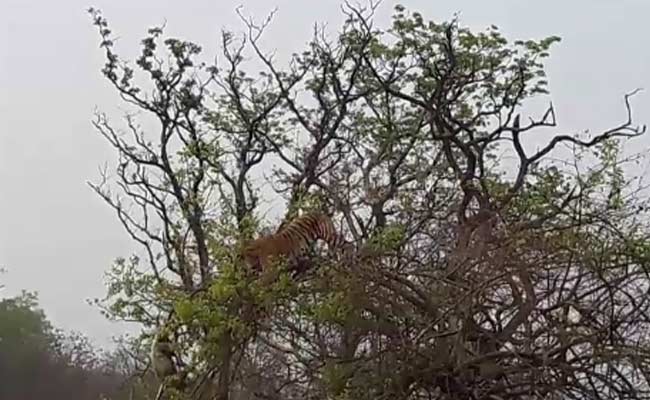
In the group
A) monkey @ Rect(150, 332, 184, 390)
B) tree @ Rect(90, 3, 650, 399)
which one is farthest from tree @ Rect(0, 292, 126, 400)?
monkey @ Rect(150, 332, 184, 390)

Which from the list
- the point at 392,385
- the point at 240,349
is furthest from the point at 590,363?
the point at 240,349

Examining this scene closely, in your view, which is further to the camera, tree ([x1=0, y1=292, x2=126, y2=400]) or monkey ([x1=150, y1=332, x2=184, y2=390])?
tree ([x1=0, y1=292, x2=126, y2=400])

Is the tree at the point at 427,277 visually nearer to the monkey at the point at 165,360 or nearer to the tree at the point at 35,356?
the monkey at the point at 165,360

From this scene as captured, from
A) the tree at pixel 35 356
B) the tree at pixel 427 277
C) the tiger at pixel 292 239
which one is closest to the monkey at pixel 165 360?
the tree at pixel 427 277

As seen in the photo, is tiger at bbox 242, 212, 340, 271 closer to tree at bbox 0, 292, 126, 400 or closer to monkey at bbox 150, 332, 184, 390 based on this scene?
monkey at bbox 150, 332, 184, 390

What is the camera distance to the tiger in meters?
1.91

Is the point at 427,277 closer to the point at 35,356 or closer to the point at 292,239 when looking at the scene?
the point at 292,239

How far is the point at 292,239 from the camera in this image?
2.03m

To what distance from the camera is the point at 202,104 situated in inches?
131

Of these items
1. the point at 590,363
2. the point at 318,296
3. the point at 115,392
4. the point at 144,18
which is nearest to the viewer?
the point at 590,363

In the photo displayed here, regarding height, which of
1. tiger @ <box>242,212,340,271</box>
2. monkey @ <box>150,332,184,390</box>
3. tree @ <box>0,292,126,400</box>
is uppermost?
tree @ <box>0,292,126,400</box>

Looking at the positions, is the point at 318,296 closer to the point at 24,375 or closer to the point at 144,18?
the point at 144,18

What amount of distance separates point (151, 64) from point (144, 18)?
26 cm

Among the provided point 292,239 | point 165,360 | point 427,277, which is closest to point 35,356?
point 165,360
